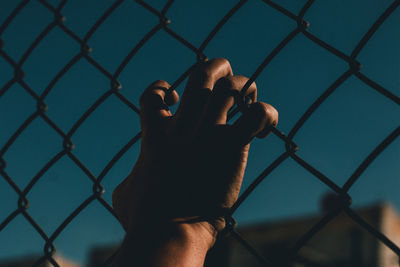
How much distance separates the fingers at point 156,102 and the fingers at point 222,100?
0.16 m

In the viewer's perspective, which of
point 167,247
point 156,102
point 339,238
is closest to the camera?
point 167,247

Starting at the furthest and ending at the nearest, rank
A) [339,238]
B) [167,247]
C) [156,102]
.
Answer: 1. [339,238]
2. [156,102]
3. [167,247]

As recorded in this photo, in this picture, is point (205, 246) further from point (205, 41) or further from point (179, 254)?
point (205, 41)

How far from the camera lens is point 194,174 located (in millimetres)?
1008

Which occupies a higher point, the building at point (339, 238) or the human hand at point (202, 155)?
the building at point (339, 238)

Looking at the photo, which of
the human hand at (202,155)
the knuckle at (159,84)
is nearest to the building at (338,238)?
the knuckle at (159,84)

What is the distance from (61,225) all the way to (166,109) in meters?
0.52

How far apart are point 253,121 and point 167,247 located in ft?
1.01

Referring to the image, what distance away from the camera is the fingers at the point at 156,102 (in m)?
1.11

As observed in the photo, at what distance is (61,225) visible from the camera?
54.2 inches

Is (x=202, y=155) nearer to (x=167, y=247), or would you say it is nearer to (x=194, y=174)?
(x=194, y=174)

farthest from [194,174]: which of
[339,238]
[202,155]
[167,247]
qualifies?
[339,238]

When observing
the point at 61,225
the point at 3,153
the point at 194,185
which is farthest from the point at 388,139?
the point at 3,153

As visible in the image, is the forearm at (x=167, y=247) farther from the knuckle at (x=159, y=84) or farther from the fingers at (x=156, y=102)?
the knuckle at (x=159, y=84)
